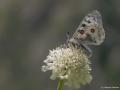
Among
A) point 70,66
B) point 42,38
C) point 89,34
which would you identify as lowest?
point 70,66

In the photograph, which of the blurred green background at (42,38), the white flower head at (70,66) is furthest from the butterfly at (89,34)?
the blurred green background at (42,38)

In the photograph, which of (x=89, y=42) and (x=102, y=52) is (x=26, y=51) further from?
(x=89, y=42)

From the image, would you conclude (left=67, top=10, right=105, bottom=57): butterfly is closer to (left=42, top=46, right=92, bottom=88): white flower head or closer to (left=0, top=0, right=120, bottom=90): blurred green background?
(left=42, top=46, right=92, bottom=88): white flower head

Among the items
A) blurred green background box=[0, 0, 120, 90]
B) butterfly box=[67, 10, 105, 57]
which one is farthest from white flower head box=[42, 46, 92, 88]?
blurred green background box=[0, 0, 120, 90]

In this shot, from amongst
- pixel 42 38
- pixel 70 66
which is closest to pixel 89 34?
pixel 70 66

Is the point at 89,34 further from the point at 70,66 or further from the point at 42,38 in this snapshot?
the point at 42,38

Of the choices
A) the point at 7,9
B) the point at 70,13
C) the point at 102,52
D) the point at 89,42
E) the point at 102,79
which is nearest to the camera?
the point at 89,42

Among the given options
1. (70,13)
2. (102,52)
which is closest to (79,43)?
(102,52)
